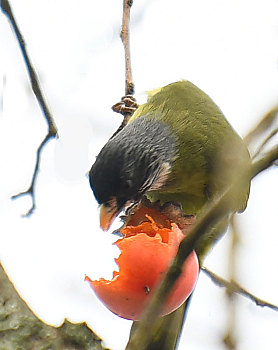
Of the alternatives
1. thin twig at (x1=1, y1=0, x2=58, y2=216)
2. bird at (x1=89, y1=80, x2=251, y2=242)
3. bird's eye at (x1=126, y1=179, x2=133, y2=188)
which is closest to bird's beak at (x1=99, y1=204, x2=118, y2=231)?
bird at (x1=89, y1=80, x2=251, y2=242)

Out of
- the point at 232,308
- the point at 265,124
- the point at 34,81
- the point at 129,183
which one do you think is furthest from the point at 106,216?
the point at 265,124

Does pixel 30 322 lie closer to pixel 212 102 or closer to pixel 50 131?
pixel 50 131

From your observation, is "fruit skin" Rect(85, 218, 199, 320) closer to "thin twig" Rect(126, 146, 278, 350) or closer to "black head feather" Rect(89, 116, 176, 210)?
"thin twig" Rect(126, 146, 278, 350)

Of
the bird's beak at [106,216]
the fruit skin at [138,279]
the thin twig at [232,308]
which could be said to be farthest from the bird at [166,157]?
the thin twig at [232,308]

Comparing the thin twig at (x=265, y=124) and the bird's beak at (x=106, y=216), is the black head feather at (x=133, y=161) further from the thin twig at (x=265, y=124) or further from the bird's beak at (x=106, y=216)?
the thin twig at (x=265, y=124)

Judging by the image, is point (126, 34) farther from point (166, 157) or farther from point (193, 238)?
point (193, 238)

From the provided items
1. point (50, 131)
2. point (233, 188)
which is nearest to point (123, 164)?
point (50, 131)

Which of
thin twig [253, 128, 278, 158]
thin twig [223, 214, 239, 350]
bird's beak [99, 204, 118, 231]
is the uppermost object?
thin twig [253, 128, 278, 158]
